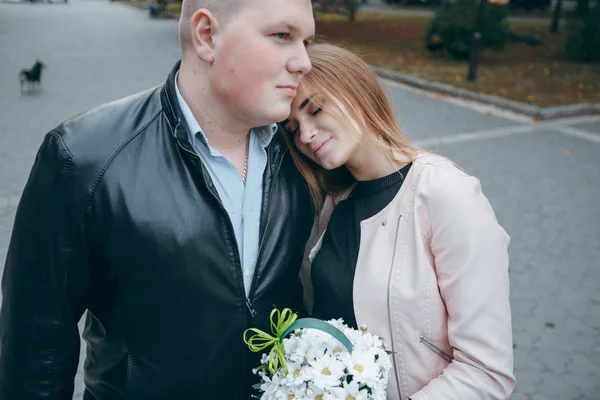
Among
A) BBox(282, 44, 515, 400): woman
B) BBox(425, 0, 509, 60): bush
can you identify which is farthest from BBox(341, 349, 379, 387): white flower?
BBox(425, 0, 509, 60): bush

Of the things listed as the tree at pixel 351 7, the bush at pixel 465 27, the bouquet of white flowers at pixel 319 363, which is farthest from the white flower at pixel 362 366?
the tree at pixel 351 7

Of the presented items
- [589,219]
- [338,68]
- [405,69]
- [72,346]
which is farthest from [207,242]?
Answer: [405,69]

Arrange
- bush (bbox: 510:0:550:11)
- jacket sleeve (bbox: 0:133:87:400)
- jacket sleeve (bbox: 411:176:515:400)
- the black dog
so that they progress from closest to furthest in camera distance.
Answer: jacket sleeve (bbox: 0:133:87:400) → jacket sleeve (bbox: 411:176:515:400) → the black dog → bush (bbox: 510:0:550:11)

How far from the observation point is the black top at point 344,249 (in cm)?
203

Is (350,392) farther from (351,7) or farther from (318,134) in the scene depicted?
(351,7)

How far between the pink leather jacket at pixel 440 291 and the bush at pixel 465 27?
14.1m

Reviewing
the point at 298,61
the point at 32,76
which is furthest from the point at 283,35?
the point at 32,76

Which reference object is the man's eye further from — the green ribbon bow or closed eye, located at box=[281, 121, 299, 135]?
the green ribbon bow

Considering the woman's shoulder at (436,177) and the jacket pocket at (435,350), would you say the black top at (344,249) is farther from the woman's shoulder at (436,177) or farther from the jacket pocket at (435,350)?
the jacket pocket at (435,350)

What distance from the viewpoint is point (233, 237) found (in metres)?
1.72

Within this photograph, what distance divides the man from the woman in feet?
0.92

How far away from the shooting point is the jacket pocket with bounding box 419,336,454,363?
1.92m

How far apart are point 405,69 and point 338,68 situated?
43.1 feet

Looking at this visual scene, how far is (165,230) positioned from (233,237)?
196 millimetres
